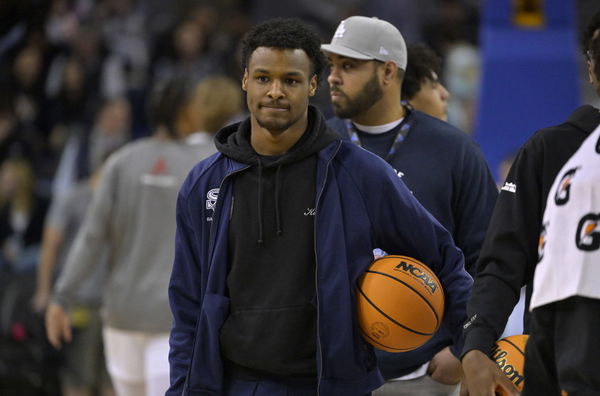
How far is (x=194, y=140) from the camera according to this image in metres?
7.31

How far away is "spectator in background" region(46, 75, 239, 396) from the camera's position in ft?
22.8

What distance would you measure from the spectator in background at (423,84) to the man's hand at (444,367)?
4.66ft

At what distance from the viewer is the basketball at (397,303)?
13.1ft

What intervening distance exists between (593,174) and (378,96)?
91.4 inches

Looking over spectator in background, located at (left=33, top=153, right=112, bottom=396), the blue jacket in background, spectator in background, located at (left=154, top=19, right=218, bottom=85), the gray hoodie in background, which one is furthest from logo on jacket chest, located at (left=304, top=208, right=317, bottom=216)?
spectator in background, located at (left=154, top=19, right=218, bottom=85)

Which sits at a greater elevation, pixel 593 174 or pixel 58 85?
Answer: pixel 593 174

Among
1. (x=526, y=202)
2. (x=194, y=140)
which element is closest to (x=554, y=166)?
(x=526, y=202)

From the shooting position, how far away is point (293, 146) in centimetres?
420

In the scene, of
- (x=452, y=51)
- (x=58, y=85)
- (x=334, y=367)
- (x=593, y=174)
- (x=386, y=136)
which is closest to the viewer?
(x=593, y=174)

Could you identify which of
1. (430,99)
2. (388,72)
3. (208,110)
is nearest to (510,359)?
(388,72)

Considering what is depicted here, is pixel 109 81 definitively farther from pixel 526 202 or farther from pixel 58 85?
pixel 526 202

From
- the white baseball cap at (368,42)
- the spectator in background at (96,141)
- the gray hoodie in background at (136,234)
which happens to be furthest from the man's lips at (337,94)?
the spectator in background at (96,141)

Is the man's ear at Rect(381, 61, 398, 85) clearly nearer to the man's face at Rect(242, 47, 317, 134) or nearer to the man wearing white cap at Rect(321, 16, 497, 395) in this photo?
the man wearing white cap at Rect(321, 16, 497, 395)

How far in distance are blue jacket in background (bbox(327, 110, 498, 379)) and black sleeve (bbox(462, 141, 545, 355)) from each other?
138 centimetres
